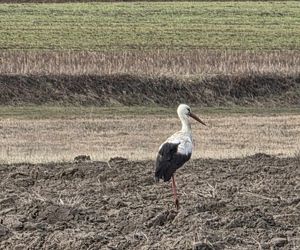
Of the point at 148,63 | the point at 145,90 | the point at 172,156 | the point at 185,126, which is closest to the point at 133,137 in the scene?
the point at 145,90

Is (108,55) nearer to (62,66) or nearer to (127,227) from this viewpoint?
(62,66)

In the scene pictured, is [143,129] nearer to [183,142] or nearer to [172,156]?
[183,142]

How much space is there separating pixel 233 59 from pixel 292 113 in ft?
22.8

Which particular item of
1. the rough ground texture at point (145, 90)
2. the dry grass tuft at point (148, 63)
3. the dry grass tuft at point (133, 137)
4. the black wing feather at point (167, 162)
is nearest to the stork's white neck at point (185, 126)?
the black wing feather at point (167, 162)

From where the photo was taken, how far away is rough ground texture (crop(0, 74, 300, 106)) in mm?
28281

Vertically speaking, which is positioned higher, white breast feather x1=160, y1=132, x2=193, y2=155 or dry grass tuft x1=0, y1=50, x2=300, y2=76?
white breast feather x1=160, y1=132, x2=193, y2=155

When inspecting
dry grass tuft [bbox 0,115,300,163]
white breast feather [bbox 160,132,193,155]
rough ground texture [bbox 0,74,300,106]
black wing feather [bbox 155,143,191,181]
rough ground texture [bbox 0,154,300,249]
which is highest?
white breast feather [bbox 160,132,193,155]

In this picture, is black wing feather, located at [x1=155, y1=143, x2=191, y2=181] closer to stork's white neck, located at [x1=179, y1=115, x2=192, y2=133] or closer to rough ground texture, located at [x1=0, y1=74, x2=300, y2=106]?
stork's white neck, located at [x1=179, y1=115, x2=192, y2=133]

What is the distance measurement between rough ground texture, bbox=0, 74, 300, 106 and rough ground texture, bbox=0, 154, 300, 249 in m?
12.2

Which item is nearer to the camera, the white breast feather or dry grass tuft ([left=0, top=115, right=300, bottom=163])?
the white breast feather

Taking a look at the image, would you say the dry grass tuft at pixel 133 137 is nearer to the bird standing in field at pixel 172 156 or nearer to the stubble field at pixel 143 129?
the stubble field at pixel 143 129

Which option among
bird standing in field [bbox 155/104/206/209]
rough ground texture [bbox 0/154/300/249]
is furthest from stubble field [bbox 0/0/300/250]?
bird standing in field [bbox 155/104/206/209]

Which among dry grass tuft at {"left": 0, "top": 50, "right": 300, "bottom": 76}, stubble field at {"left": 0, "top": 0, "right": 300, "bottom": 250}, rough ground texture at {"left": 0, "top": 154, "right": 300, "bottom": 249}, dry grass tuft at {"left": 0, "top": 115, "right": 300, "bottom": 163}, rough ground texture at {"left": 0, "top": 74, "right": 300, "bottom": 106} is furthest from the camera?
dry grass tuft at {"left": 0, "top": 50, "right": 300, "bottom": 76}

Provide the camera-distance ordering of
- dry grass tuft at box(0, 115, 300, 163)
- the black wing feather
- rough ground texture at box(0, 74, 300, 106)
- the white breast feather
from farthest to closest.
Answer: rough ground texture at box(0, 74, 300, 106) → dry grass tuft at box(0, 115, 300, 163) → the white breast feather → the black wing feather
